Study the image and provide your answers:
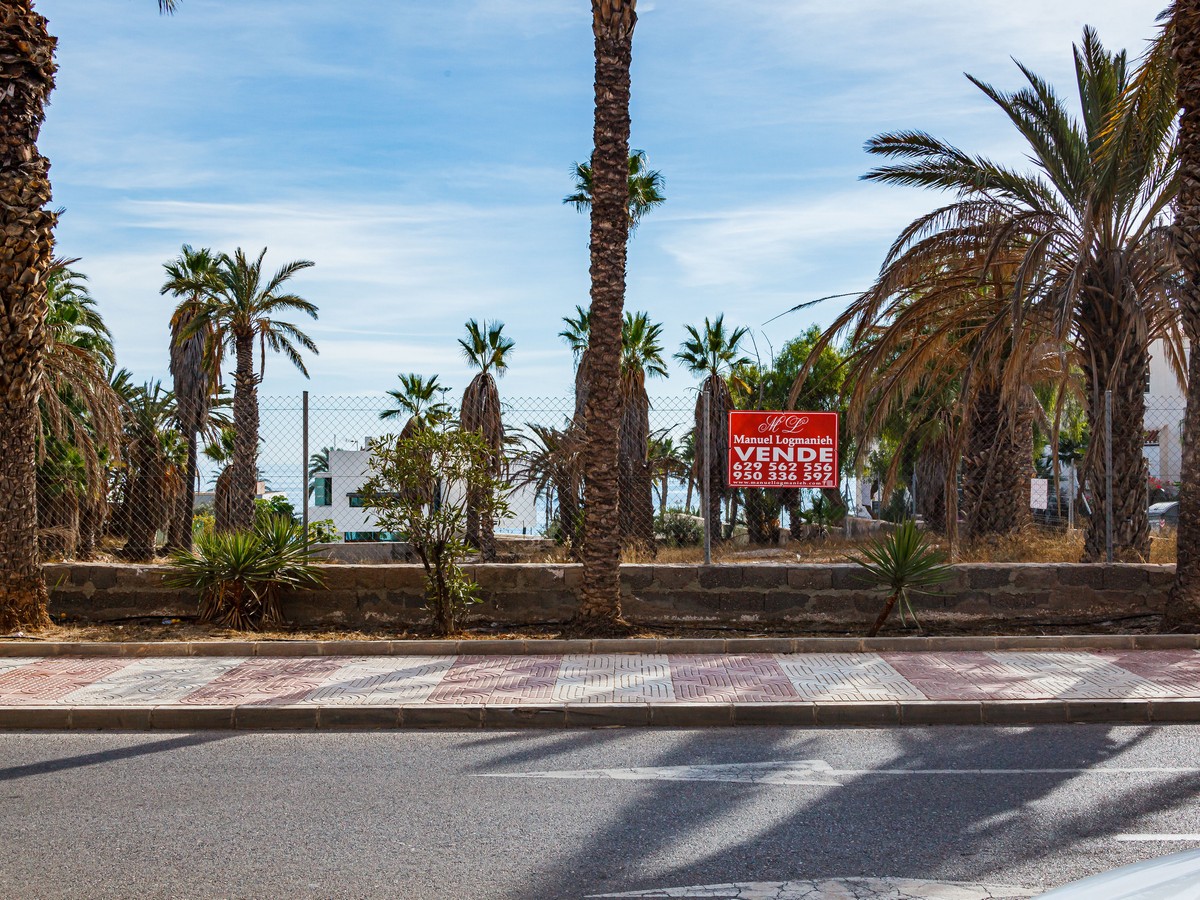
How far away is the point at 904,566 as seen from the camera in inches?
456

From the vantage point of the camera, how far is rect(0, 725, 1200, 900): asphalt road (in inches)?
197

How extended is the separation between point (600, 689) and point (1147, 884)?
6485 millimetres

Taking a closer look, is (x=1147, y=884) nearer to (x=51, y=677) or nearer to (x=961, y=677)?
(x=961, y=677)

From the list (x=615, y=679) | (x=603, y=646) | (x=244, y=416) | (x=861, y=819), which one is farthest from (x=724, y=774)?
(x=244, y=416)

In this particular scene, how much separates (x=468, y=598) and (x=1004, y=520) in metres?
13.2

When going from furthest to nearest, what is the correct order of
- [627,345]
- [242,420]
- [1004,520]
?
[627,345]
[242,420]
[1004,520]

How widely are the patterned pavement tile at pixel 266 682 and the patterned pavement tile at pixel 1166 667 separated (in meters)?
6.84

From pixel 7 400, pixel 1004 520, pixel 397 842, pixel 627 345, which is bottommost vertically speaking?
pixel 397 842

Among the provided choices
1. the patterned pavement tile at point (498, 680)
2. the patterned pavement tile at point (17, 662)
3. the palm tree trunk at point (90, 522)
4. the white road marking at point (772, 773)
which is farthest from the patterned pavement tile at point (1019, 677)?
the palm tree trunk at point (90, 522)

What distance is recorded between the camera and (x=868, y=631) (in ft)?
39.6

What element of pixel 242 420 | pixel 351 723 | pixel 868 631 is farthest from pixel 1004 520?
pixel 242 420

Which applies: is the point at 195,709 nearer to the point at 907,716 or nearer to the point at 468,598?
the point at 468,598

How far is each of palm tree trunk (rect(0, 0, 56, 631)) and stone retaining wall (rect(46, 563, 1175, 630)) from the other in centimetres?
97

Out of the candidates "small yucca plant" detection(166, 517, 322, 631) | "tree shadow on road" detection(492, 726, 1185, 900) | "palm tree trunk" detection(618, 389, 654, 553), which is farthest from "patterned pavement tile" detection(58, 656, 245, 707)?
"palm tree trunk" detection(618, 389, 654, 553)
